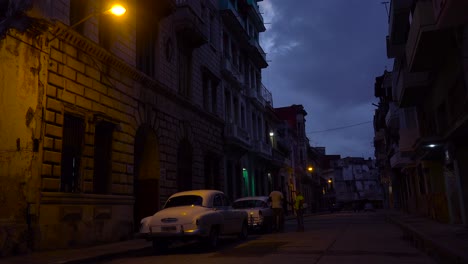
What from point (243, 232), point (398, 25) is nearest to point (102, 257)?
point (243, 232)

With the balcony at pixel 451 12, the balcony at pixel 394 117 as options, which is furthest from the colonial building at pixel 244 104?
the balcony at pixel 451 12

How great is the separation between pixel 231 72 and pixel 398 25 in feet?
40.1

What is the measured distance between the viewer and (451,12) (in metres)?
11.2

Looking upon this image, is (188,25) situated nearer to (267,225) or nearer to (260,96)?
(267,225)

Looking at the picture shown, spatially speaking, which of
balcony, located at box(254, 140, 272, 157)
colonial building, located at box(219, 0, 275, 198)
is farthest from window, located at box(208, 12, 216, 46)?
balcony, located at box(254, 140, 272, 157)

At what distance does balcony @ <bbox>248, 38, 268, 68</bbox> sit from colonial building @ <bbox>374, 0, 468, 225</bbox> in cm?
1294

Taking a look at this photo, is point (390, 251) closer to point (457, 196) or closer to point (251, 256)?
point (251, 256)

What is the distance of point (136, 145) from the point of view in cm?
1895

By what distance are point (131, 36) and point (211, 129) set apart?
30.9ft

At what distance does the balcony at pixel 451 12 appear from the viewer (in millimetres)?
10710

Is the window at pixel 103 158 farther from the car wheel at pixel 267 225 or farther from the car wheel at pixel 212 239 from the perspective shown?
the car wheel at pixel 267 225

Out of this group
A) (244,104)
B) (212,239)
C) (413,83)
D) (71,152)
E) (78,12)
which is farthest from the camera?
(244,104)

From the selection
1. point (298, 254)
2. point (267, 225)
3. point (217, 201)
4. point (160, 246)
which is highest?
point (217, 201)

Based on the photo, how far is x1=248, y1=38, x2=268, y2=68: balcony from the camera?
36.8m
